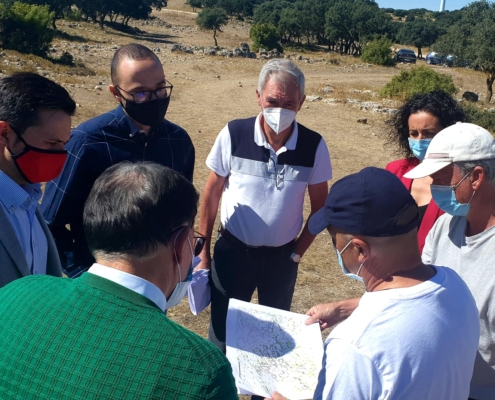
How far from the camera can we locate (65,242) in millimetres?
2963

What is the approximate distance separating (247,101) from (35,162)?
16586 millimetres

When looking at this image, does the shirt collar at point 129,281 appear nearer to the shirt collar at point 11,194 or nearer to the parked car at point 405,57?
the shirt collar at point 11,194

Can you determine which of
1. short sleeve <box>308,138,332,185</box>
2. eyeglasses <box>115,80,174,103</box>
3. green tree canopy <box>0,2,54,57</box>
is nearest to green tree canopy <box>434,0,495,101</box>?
green tree canopy <box>0,2,54,57</box>

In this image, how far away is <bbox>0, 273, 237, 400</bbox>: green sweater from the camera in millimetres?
1203

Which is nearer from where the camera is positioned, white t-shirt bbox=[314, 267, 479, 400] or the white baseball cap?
white t-shirt bbox=[314, 267, 479, 400]

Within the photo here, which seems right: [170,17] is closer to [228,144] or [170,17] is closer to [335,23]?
[335,23]

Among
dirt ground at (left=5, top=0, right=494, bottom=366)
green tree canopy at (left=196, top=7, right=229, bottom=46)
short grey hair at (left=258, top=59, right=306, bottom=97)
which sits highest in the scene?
green tree canopy at (left=196, top=7, right=229, bottom=46)

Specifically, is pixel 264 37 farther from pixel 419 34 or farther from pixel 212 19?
pixel 419 34

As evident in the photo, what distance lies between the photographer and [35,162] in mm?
2297

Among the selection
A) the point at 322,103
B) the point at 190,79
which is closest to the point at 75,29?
the point at 190,79

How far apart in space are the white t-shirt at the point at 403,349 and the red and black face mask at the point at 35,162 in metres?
1.52

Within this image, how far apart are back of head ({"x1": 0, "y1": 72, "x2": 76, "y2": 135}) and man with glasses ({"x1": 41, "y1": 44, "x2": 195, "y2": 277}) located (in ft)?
1.85

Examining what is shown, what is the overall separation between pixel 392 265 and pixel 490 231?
86 centimetres

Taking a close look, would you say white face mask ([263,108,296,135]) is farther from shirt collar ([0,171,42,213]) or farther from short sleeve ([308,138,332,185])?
shirt collar ([0,171,42,213])
